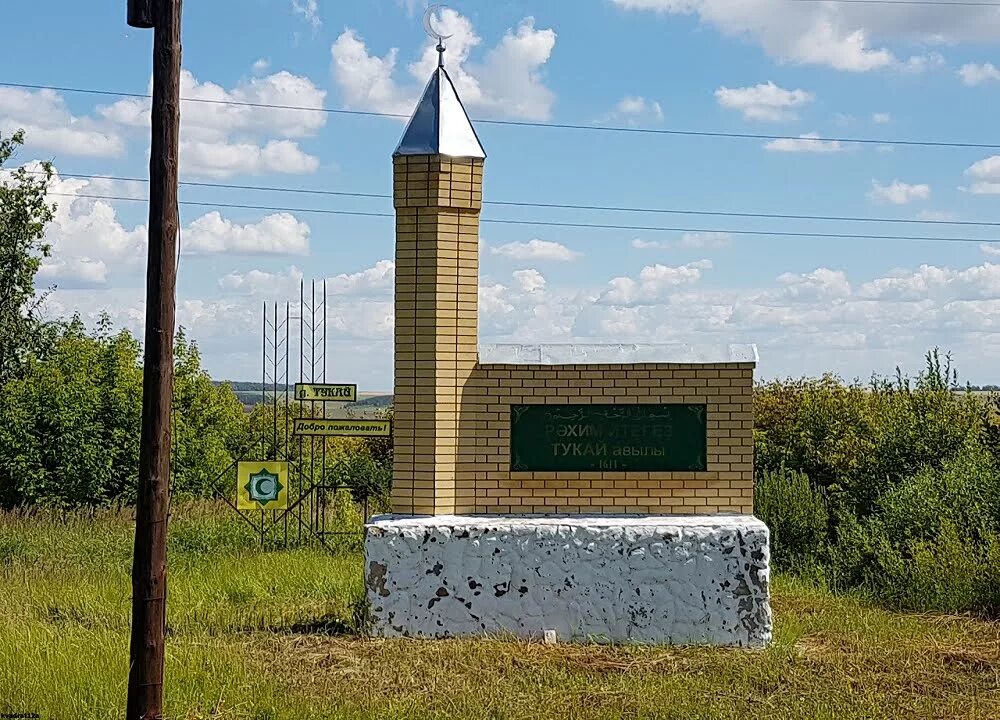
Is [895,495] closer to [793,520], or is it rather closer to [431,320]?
[793,520]

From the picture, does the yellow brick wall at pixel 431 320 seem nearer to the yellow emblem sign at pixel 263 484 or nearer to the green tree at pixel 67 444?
the yellow emblem sign at pixel 263 484

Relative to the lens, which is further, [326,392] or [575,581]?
[326,392]

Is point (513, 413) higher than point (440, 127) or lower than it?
lower

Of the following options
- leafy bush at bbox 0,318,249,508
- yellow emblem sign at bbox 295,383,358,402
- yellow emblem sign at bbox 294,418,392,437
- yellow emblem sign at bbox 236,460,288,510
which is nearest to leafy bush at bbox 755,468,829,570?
yellow emblem sign at bbox 294,418,392,437

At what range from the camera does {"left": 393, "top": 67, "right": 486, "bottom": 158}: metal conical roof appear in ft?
32.4

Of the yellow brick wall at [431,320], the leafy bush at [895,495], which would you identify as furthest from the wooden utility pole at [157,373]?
the leafy bush at [895,495]

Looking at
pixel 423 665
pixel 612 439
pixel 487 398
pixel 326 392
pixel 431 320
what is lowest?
pixel 423 665

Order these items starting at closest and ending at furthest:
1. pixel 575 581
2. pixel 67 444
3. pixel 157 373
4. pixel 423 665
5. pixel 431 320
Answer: pixel 157 373 → pixel 423 665 → pixel 575 581 → pixel 431 320 → pixel 67 444

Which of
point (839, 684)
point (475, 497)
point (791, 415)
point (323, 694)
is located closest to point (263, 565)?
point (475, 497)

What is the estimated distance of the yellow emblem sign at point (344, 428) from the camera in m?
12.6

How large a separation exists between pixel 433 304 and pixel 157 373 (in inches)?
128

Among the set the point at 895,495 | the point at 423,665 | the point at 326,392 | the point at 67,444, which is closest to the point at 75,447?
the point at 67,444

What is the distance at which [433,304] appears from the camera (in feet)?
32.2

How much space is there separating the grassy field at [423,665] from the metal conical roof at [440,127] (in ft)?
13.6
